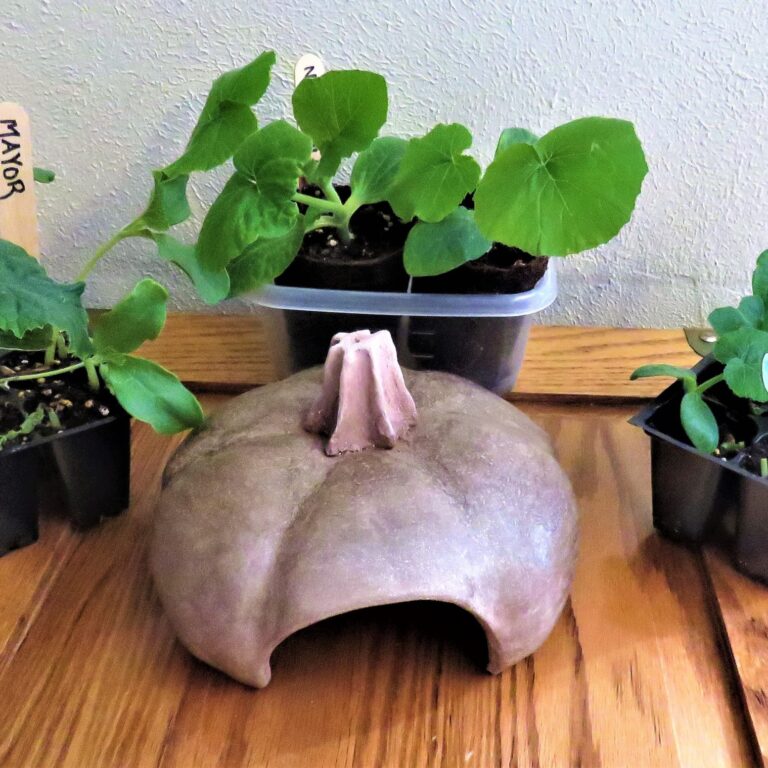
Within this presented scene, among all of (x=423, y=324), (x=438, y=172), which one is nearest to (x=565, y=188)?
(x=438, y=172)

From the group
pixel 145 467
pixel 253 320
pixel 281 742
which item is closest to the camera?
pixel 281 742

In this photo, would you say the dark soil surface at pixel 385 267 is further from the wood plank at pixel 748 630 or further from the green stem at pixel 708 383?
the wood plank at pixel 748 630

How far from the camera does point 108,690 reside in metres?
0.55

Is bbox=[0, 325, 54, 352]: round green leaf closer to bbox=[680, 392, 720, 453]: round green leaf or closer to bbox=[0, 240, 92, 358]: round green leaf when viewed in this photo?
bbox=[0, 240, 92, 358]: round green leaf

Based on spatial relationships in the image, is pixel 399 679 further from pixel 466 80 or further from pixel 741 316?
pixel 466 80

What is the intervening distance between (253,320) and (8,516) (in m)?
0.35

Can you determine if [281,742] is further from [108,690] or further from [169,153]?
[169,153]

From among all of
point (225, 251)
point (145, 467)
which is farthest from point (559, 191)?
point (145, 467)

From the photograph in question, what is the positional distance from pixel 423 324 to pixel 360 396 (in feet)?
0.61

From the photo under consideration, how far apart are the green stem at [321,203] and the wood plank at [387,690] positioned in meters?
0.31

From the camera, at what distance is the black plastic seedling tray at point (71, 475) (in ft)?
2.01

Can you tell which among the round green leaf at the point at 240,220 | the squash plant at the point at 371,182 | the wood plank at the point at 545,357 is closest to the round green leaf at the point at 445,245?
the squash plant at the point at 371,182

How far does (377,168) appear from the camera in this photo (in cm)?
66

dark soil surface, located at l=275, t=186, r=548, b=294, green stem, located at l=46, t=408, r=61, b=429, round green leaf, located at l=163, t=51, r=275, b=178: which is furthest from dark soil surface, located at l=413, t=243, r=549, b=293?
green stem, located at l=46, t=408, r=61, b=429
